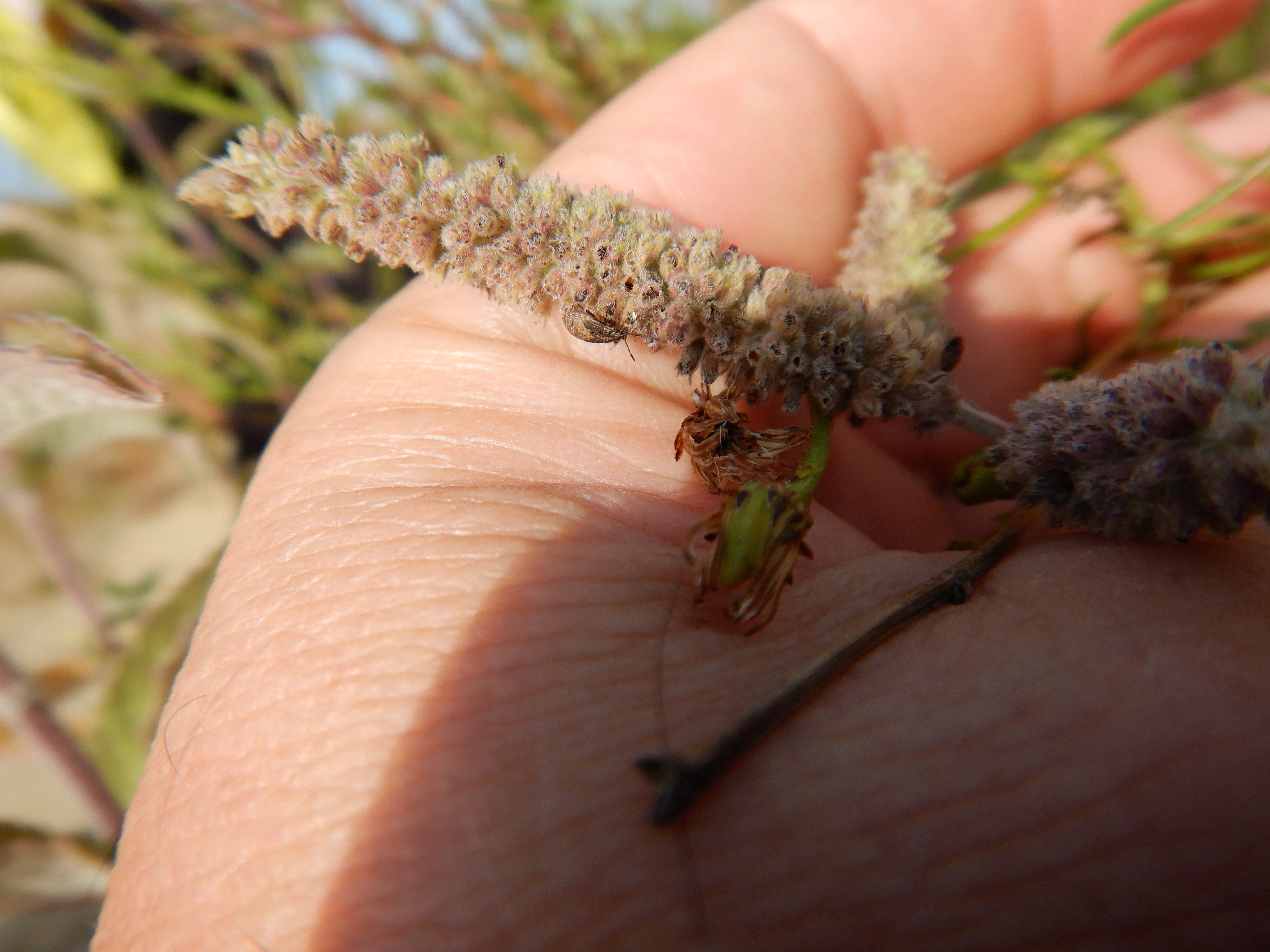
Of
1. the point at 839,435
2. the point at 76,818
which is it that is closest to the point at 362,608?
the point at 839,435

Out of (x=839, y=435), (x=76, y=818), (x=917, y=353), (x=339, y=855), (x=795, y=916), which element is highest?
(x=917, y=353)

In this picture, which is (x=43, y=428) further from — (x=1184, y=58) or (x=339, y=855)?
(x=1184, y=58)

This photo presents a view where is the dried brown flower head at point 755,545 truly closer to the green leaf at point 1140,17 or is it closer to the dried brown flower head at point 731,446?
the dried brown flower head at point 731,446

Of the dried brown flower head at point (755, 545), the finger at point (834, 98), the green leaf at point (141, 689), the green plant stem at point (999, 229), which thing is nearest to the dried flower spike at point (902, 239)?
the finger at point (834, 98)

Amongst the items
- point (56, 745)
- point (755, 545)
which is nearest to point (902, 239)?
point (755, 545)

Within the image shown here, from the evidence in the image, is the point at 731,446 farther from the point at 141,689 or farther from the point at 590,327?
the point at 141,689

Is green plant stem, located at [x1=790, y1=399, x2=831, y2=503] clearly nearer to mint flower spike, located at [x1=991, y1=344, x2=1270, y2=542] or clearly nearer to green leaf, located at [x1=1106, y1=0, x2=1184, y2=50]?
mint flower spike, located at [x1=991, y1=344, x2=1270, y2=542]

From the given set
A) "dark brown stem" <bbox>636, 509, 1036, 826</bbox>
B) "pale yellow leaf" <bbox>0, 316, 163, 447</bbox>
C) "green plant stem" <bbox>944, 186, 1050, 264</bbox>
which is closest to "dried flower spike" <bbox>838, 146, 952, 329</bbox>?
"green plant stem" <bbox>944, 186, 1050, 264</bbox>
